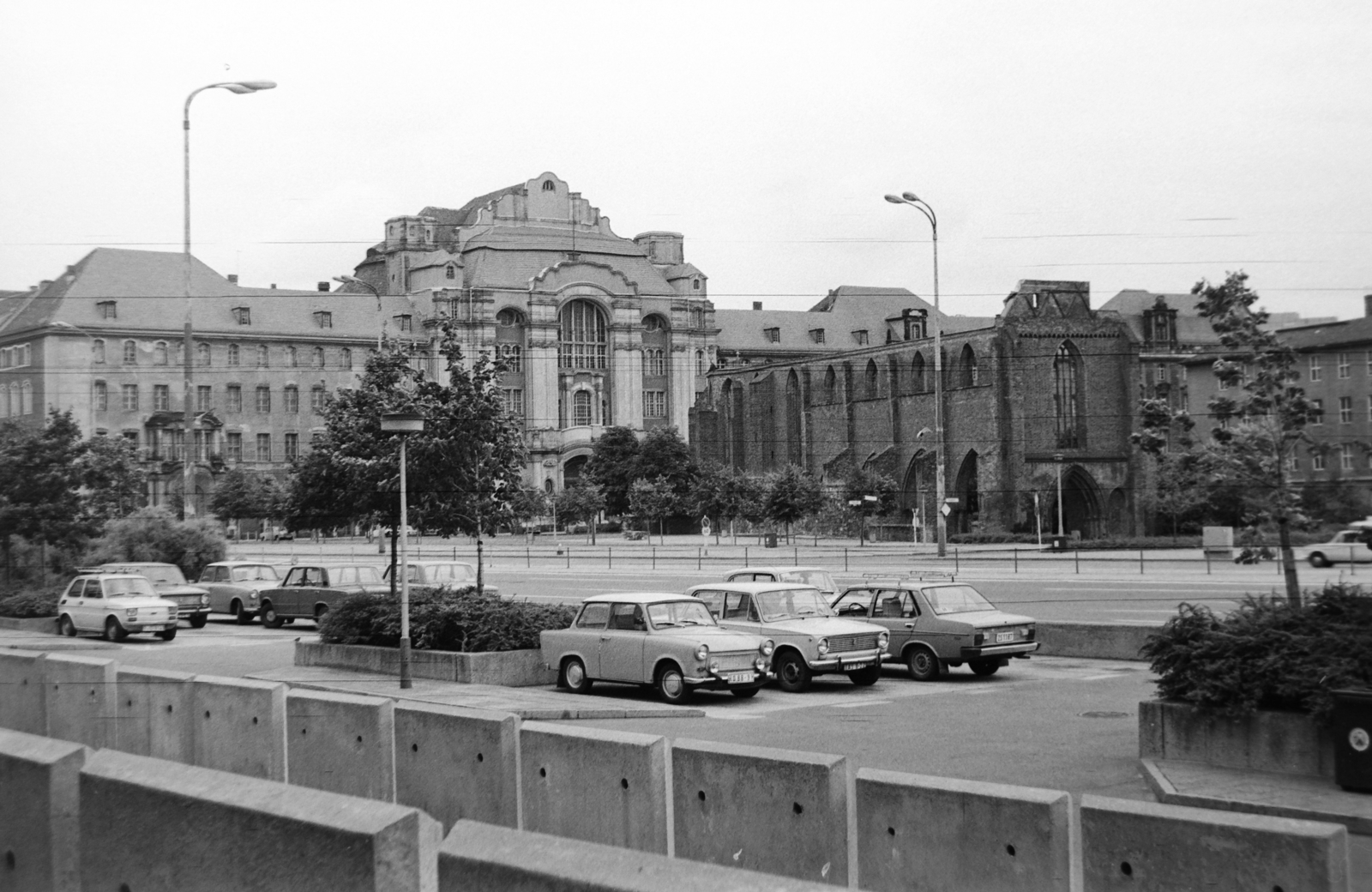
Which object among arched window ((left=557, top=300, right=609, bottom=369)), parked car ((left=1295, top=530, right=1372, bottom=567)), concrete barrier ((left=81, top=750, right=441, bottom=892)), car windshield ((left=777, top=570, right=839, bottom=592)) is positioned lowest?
car windshield ((left=777, top=570, right=839, bottom=592))

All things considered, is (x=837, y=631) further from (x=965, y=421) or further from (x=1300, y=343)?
(x=965, y=421)

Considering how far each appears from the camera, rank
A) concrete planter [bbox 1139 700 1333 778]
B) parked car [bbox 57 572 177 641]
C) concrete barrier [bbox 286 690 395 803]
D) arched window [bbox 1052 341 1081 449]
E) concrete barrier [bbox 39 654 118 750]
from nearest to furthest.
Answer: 1. concrete barrier [bbox 286 690 395 803]
2. concrete planter [bbox 1139 700 1333 778]
3. concrete barrier [bbox 39 654 118 750]
4. parked car [bbox 57 572 177 641]
5. arched window [bbox 1052 341 1081 449]

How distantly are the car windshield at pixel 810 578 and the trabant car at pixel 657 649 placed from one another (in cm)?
602

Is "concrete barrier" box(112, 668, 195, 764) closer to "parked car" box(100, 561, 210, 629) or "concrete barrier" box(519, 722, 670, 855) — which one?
"concrete barrier" box(519, 722, 670, 855)

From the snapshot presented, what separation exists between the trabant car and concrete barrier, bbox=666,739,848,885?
36.5 feet

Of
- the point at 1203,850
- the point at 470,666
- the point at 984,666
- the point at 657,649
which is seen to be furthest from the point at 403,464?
the point at 1203,850

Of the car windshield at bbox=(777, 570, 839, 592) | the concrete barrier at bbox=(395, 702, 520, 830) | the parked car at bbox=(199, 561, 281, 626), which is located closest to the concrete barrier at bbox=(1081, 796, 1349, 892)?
the concrete barrier at bbox=(395, 702, 520, 830)

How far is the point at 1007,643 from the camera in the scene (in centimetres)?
2333

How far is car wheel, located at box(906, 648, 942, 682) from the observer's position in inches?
934

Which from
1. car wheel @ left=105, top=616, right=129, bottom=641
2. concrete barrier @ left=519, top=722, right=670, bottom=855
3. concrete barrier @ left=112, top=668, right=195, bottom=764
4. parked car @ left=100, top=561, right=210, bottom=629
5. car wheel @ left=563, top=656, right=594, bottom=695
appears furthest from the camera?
parked car @ left=100, top=561, right=210, bottom=629

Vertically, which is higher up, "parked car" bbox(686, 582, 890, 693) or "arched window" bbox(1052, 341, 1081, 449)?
"arched window" bbox(1052, 341, 1081, 449)

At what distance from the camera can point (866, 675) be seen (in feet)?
75.0

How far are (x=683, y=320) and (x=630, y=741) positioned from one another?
134 metres

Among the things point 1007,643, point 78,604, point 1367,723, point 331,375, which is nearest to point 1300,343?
point 1367,723
